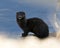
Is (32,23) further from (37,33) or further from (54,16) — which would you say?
(54,16)

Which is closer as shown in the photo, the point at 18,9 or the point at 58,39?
the point at 58,39

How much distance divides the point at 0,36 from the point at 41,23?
11.8 inches

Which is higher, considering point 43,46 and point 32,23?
point 32,23

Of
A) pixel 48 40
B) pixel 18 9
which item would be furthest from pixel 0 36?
pixel 18 9

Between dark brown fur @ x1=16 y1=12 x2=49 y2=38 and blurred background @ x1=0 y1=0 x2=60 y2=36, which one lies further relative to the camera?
blurred background @ x1=0 y1=0 x2=60 y2=36

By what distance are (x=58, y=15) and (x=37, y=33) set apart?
0.81m

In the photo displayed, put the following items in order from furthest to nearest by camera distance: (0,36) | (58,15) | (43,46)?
(58,15), (0,36), (43,46)

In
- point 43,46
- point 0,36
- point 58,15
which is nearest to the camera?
point 43,46

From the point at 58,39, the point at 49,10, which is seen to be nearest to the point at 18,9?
the point at 49,10

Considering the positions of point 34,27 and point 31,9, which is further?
point 31,9

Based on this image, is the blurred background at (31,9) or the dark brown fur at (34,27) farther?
the blurred background at (31,9)

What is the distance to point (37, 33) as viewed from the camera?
1.84m

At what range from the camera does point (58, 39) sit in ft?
5.81

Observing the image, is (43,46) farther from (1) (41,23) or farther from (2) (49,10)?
(2) (49,10)
